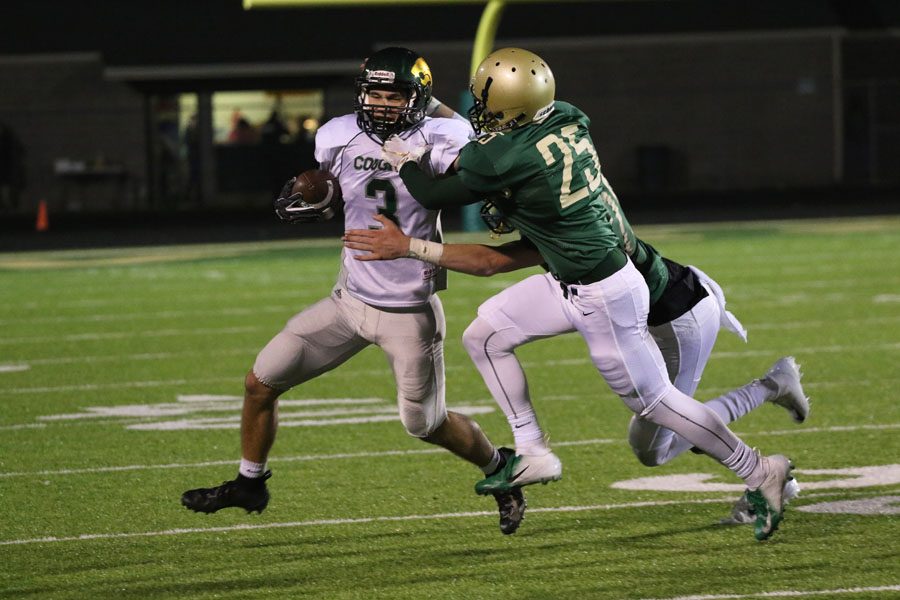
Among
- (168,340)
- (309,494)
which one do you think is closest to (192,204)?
(168,340)

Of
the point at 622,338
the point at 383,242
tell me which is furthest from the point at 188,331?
the point at 622,338

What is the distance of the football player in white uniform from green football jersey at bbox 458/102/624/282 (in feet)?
1.43

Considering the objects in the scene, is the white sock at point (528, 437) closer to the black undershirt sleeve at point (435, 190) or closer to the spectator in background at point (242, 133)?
the black undershirt sleeve at point (435, 190)

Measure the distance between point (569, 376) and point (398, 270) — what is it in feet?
12.2

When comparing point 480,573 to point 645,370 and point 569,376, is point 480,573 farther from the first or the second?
point 569,376

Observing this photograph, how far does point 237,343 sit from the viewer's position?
1073cm

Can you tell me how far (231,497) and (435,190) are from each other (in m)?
1.34

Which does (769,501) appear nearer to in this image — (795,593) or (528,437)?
(795,593)

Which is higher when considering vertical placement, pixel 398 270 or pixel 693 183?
pixel 398 270

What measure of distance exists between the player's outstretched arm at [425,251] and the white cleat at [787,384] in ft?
3.69

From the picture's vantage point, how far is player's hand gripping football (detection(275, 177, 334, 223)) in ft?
17.7

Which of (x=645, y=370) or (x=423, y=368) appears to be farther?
(x=423, y=368)

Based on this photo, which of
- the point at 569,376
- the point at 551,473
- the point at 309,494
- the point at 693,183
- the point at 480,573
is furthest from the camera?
the point at 693,183

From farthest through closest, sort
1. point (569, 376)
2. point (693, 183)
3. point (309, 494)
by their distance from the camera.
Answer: point (693, 183) → point (569, 376) → point (309, 494)
